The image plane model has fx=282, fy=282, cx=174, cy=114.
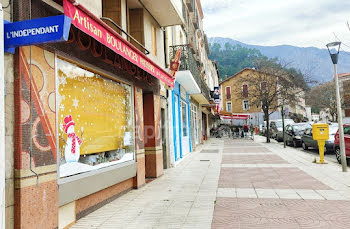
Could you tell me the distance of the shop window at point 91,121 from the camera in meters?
4.79

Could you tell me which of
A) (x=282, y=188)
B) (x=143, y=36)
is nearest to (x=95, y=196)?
(x=282, y=188)

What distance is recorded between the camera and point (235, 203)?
559 centimetres

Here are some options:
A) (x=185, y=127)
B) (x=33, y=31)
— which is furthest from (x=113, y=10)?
(x=185, y=127)

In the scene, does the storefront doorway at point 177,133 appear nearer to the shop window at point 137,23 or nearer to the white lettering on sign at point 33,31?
the shop window at point 137,23

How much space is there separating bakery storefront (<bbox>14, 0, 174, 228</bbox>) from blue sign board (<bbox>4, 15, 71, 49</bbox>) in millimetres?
229

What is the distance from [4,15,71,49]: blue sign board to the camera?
3.23 metres

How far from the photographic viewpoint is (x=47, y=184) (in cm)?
Answer: 398

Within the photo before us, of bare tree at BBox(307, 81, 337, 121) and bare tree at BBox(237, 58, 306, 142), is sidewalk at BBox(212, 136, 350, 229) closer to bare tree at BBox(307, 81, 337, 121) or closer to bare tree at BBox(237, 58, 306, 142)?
bare tree at BBox(237, 58, 306, 142)

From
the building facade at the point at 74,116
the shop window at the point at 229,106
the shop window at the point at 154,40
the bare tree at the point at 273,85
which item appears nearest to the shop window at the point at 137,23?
the building facade at the point at 74,116

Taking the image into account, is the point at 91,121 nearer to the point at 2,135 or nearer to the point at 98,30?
the point at 98,30

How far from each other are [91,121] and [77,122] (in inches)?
20.0

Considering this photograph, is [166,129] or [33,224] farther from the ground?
[166,129]

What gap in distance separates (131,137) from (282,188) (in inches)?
156

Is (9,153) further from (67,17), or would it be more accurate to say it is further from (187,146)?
(187,146)
